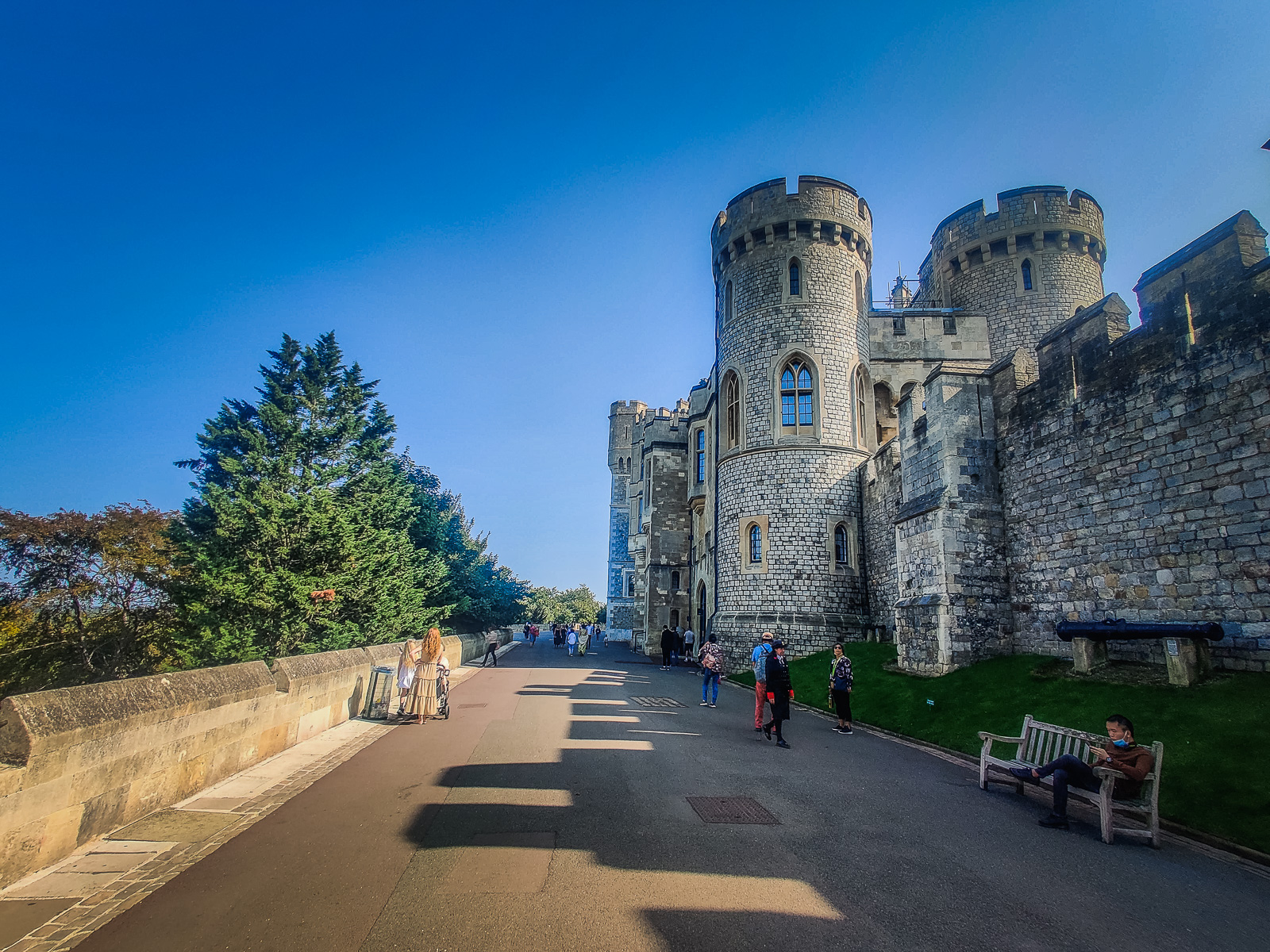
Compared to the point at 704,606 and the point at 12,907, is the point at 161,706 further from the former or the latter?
the point at 704,606

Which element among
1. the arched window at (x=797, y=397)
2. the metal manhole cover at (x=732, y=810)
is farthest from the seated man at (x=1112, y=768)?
the arched window at (x=797, y=397)

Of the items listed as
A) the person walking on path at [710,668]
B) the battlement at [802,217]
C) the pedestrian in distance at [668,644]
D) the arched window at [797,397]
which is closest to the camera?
the person walking on path at [710,668]

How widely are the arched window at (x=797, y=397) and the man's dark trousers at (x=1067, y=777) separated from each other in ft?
52.5

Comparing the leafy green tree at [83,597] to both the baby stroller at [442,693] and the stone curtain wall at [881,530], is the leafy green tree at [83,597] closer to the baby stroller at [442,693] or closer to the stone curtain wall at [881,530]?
the baby stroller at [442,693]

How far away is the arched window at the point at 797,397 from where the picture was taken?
21.3 metres

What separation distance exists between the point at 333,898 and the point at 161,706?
2.90 m

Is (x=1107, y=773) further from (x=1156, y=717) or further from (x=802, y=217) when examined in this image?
(x=802, y=217)

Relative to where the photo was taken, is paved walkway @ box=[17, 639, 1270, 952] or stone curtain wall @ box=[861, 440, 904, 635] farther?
stone curtain wall @ box=[861, 440, 904, 635]

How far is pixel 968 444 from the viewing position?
13.1 metres

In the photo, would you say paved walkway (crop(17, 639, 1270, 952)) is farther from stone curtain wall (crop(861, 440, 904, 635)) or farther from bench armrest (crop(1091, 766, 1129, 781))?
stone curtain wall (crop(861, 440, 904, 635))

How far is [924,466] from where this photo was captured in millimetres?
14039

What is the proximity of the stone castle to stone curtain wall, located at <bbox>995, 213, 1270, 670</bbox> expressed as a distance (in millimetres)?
32

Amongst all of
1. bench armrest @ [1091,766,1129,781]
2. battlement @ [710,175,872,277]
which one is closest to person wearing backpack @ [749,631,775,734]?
bench armrest @ [1091,766,1129,781]

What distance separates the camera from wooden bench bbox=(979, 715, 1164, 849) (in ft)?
17.6
